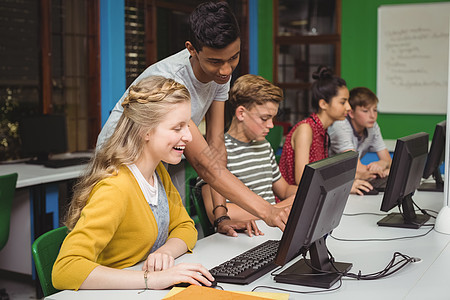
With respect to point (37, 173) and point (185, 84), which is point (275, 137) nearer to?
point (37, 173)

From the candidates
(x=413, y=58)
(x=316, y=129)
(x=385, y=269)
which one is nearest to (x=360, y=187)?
(x=316, y=129)

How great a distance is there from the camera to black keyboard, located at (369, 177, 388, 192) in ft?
8.79

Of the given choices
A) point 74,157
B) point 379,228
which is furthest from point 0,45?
point 379,228

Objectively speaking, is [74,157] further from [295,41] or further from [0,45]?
[295,41]

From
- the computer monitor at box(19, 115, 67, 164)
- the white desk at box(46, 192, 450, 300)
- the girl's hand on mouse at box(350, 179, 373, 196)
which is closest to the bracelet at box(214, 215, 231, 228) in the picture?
the white desk at box(46, 192, 450, 300)

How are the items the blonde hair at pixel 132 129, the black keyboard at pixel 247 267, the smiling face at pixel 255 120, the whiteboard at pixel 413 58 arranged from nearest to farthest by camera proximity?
1. the black keyboard at pixel 247 267
2. the blonde hair at pixel 132 129
3. the smiling face at pixel 255 120
4. the whiteboard at pixel 413 58

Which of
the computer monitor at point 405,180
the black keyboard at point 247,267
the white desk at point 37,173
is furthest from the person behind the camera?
the white desk at point 37,173

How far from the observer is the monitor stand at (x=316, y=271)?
1369 millimetres

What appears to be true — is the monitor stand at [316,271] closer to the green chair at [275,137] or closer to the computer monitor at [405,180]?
the computer monitor at [405,180]

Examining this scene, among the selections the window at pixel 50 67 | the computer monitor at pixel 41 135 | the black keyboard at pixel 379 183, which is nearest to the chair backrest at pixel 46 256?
the black keyboard at pixel 379 183

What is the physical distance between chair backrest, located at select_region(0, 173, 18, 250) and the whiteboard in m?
3.62

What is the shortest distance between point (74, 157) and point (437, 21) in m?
3.33

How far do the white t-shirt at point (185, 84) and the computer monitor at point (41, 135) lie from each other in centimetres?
185

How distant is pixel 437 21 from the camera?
4.95 m
